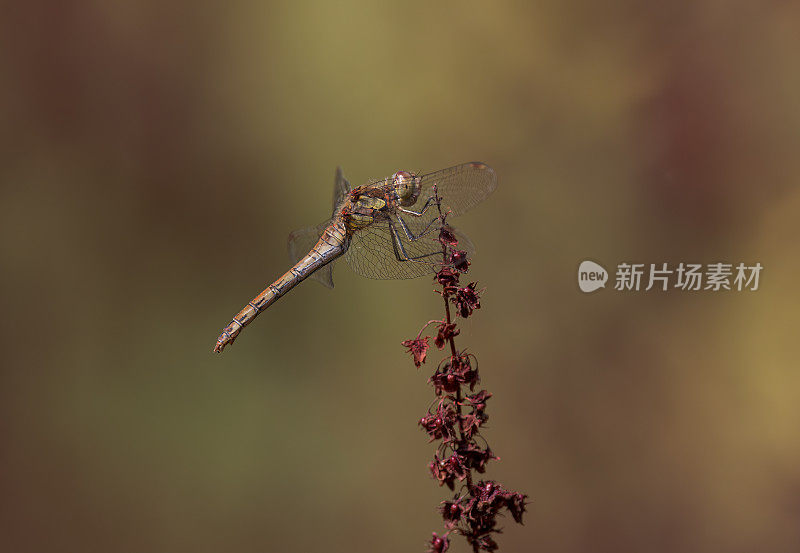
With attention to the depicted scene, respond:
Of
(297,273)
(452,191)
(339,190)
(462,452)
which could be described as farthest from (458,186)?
(462,452)

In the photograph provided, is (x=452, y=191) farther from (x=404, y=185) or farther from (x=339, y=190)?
(x=339, y=190)

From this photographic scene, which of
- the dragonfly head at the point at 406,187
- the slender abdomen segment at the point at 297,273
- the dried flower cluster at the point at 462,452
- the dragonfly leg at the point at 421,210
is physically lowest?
the dried flower cluster at the point at 462,452

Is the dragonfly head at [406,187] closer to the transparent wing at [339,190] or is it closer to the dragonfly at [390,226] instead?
the dragonfly at [390,226]

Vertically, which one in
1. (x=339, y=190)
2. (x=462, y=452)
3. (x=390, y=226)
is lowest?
(x=462, y=452)

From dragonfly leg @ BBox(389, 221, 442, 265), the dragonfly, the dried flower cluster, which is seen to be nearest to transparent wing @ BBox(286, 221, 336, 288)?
the dragonfly

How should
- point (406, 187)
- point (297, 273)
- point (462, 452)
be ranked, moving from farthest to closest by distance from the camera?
1. point (297, 273)
2. point (406, 187)
3. point (462, 452)

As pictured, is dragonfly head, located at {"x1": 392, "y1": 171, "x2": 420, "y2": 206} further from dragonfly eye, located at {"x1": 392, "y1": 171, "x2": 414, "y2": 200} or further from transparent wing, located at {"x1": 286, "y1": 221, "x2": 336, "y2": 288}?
transparent wing, located at {"x1": 286, "y1": 221, "x2": 336, "y2": 288}

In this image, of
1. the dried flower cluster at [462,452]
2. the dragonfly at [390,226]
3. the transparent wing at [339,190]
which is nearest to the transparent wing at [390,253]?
the dragonfly at [390,226]

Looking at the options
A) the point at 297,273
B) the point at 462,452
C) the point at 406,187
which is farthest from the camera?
the point at 297,273
